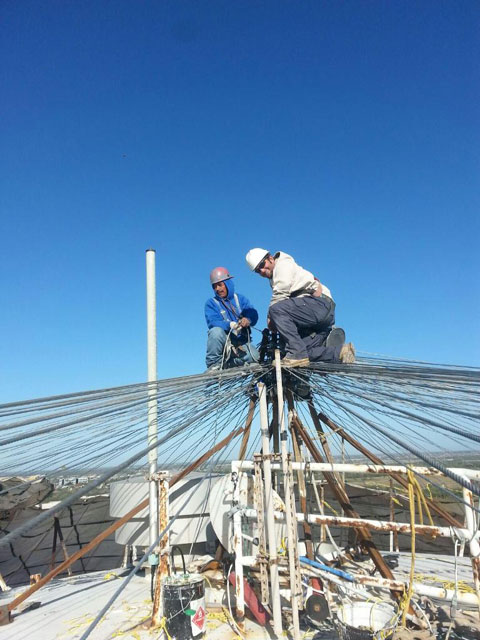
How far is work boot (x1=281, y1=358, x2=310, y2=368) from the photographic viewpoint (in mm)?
4188

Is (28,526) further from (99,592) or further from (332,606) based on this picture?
(99,592)

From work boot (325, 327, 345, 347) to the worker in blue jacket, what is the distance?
0.94 metres

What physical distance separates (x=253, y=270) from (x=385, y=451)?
2296 millimetres

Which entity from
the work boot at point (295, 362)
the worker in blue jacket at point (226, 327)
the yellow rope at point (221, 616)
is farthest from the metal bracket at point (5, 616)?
the work boot at point (295, 362)

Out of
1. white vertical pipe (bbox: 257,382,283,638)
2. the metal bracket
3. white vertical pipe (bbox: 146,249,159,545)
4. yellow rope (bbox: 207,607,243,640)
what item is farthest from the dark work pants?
the metal bracket

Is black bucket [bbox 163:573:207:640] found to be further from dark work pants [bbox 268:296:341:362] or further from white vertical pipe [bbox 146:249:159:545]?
dark work pants [bbox 268:296:341:362]

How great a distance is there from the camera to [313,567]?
12.2 ft

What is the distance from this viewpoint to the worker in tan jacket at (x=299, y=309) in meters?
4.46

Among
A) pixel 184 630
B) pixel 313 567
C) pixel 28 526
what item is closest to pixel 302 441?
pixel 313 567

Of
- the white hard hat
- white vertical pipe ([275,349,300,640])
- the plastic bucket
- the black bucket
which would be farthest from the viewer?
the white hard hat

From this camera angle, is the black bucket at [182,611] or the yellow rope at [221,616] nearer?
the black bucket at [182,611]

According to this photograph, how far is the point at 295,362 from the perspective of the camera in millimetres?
4203

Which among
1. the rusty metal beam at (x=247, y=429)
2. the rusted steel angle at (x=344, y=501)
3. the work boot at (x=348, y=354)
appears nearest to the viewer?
the rusted steel angle at (x=344, y=501)

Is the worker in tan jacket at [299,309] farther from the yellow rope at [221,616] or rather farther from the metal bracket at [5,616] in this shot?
the metal bracket at [5,616]
